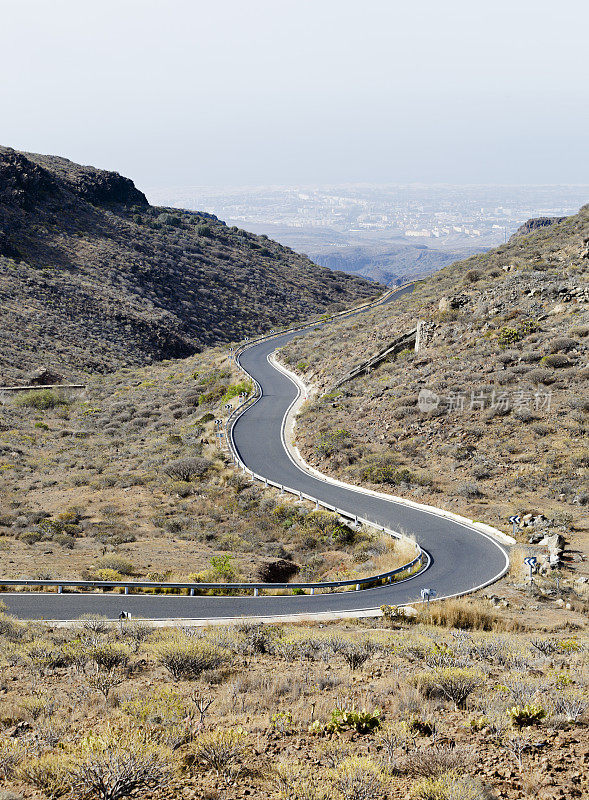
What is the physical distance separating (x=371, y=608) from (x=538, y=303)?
84.5 feet

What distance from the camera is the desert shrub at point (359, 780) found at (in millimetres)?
5406

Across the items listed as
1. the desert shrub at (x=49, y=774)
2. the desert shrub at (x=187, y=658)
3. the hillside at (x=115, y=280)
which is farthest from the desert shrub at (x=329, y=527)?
the hillside at (x=115, y=280)

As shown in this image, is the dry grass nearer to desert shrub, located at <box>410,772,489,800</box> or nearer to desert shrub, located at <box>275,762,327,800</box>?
desert shrub, located at <box>410,772,489,800</box>

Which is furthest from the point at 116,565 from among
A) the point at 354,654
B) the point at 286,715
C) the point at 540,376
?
the point at 540,376

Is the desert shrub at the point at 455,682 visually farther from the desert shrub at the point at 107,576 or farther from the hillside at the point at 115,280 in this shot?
the hillside at the point at 115,280

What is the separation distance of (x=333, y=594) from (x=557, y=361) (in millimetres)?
18614

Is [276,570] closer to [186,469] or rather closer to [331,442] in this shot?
[186,469]

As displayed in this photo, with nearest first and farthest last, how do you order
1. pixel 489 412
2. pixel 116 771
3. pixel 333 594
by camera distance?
pixel 116 771 → pixel 333 594 → pixel 489 412

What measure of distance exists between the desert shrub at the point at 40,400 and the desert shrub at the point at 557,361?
3305 cm

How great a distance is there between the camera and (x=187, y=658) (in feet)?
28.8

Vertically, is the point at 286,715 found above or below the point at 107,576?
above

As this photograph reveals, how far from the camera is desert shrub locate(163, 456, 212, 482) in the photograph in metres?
26.2

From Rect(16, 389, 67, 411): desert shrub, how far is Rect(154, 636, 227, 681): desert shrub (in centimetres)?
3611

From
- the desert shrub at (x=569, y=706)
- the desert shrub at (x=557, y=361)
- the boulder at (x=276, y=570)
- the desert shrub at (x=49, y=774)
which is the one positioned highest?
the desert shrub at (x=557, y=361)
